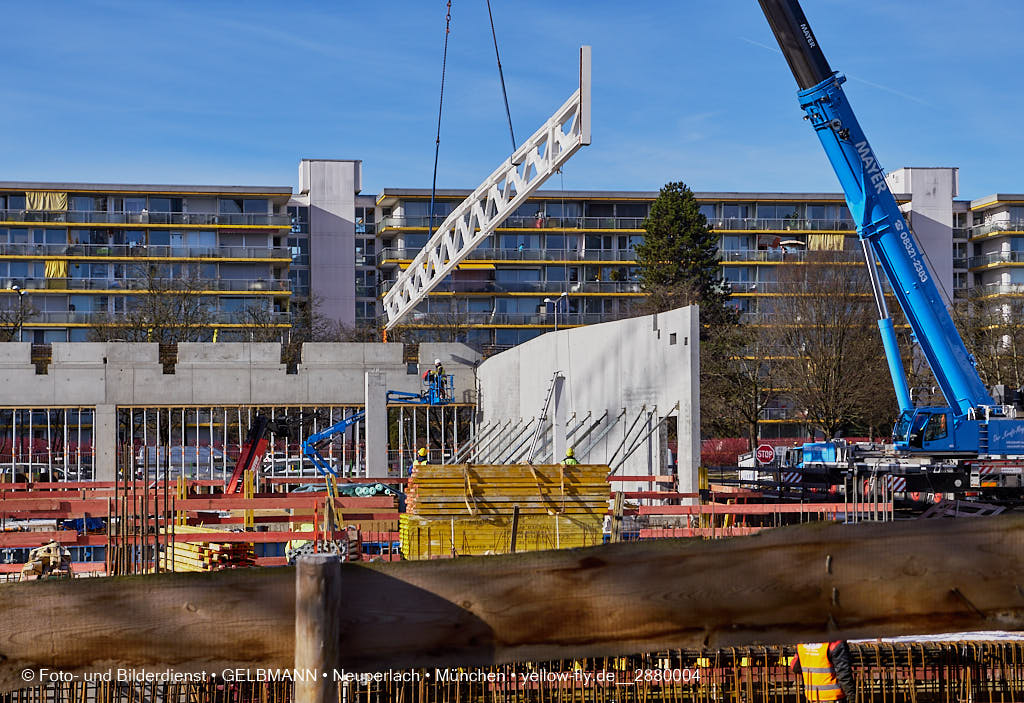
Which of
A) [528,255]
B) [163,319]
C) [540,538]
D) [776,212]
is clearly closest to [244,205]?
[528,255]

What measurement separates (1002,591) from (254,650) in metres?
2.08

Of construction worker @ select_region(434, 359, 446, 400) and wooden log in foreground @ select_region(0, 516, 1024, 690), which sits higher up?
construction worker @ select_region(434, 359, 446, 400)

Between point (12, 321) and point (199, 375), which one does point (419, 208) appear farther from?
point (199, 375)

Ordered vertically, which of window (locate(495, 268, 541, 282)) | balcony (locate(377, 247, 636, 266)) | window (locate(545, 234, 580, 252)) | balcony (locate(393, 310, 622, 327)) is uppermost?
window (locate(545, 234, 580, 252))

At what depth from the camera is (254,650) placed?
304 centimetres

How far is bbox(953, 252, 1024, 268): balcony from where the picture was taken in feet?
247

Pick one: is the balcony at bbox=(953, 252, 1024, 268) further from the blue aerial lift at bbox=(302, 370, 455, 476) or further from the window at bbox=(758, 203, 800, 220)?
the blue aerial lift at bbox=(302, 370, 455, 476)

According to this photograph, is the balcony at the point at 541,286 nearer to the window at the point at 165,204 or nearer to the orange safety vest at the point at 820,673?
the window at the point at 165,204

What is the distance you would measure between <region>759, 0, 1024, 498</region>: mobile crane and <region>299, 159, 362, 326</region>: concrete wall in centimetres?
5673

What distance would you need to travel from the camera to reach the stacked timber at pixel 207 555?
13109 millimetres

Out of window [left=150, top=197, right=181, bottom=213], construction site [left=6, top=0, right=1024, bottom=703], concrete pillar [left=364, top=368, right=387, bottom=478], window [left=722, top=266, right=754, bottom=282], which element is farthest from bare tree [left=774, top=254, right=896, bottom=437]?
window [left=150, top=197, right=181, bottom=213]

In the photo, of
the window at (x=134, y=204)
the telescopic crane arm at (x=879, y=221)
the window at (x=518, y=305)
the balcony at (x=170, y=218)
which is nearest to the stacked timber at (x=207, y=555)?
the telescopic crane arm at (x=879, y=221)

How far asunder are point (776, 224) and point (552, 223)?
15413 millimetres

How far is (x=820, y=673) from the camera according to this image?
7719mm
